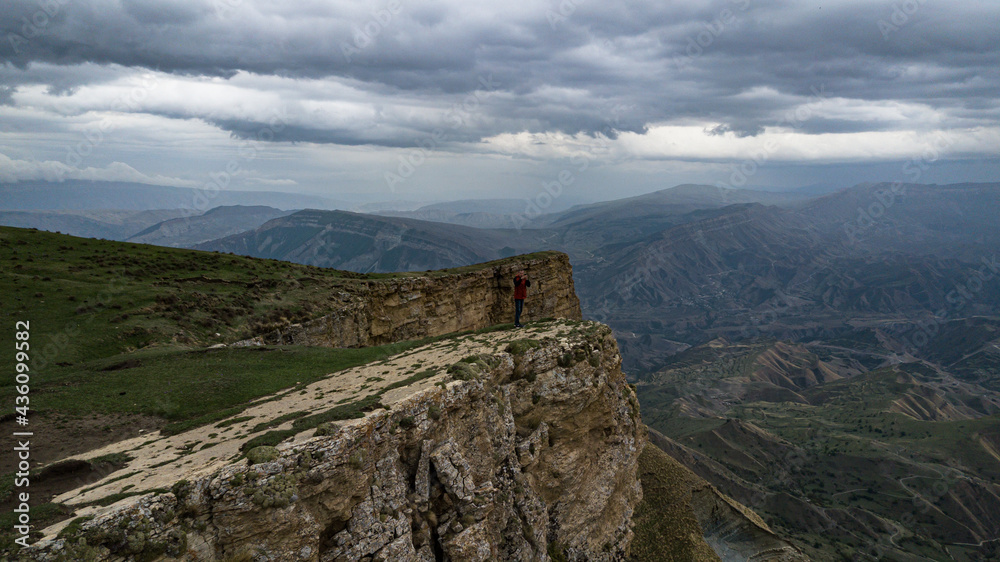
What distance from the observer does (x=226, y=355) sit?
32.4 meters

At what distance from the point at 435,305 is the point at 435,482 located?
116ft

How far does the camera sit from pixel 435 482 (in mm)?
21891

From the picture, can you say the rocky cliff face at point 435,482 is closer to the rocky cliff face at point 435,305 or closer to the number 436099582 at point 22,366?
the number 436099582 at point 22,366

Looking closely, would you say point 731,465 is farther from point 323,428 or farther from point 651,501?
point 323,428

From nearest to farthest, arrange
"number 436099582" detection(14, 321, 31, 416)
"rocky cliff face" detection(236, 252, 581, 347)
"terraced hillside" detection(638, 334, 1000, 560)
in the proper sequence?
1. "number 436099582" detection(14, 321, 31, 416)
2. "rocky cliff face" detection(236, 252, 581, 347)
3. "terraced hillside" detection(638, 334, 1000, 560)

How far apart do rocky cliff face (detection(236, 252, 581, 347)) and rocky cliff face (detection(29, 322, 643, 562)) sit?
16342 mm

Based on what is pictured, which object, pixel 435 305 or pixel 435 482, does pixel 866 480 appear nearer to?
pixel 435 305

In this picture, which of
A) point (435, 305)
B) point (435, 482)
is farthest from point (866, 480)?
point (435, 482)

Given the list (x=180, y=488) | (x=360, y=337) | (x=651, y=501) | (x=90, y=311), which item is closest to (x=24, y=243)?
(x=90, y=311)

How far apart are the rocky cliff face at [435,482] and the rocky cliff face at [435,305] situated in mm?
16342

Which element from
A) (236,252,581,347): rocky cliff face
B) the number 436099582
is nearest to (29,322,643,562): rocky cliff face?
the number 436099582

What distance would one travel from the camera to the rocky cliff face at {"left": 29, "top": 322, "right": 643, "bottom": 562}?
1559 centimetres

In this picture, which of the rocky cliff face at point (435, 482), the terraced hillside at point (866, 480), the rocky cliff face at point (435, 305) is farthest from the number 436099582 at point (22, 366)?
the terraced hillside at point (866, 480)

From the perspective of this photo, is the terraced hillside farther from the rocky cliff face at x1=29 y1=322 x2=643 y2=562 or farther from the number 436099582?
the number 436099582
